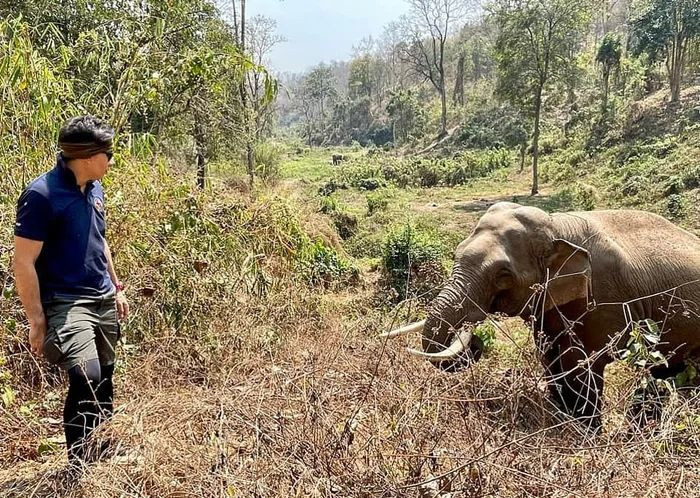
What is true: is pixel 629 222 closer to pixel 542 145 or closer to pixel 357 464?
pixel 357 464

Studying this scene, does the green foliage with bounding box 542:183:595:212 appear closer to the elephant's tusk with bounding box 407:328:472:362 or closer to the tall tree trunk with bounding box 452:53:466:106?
the elephant's tusk with bounding box 407:328:472:362

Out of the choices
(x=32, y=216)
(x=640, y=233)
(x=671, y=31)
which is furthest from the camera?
(x=671, y=31)

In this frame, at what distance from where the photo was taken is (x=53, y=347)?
8.93 ft

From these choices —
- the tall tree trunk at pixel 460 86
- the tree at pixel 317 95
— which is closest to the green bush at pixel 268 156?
the tall tree trunk at pixel 460 86

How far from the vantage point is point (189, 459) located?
8.98 feet

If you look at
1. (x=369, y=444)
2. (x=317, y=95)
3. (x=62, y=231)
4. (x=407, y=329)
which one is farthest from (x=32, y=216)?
(x=317, y=95)

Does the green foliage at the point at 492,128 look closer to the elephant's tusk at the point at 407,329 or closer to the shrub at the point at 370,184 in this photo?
the shrub at the point at 370,184

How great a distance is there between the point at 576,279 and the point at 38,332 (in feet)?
11.2

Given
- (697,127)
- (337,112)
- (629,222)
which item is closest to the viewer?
(629,222)

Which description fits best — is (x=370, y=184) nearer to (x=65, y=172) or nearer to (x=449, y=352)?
(x=449, y=352)

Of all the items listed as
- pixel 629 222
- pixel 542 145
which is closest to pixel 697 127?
pixel 542 145

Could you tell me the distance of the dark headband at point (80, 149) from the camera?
274 centimetres

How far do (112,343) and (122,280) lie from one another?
165cm

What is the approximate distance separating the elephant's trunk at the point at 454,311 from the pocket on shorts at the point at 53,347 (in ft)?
7.31
